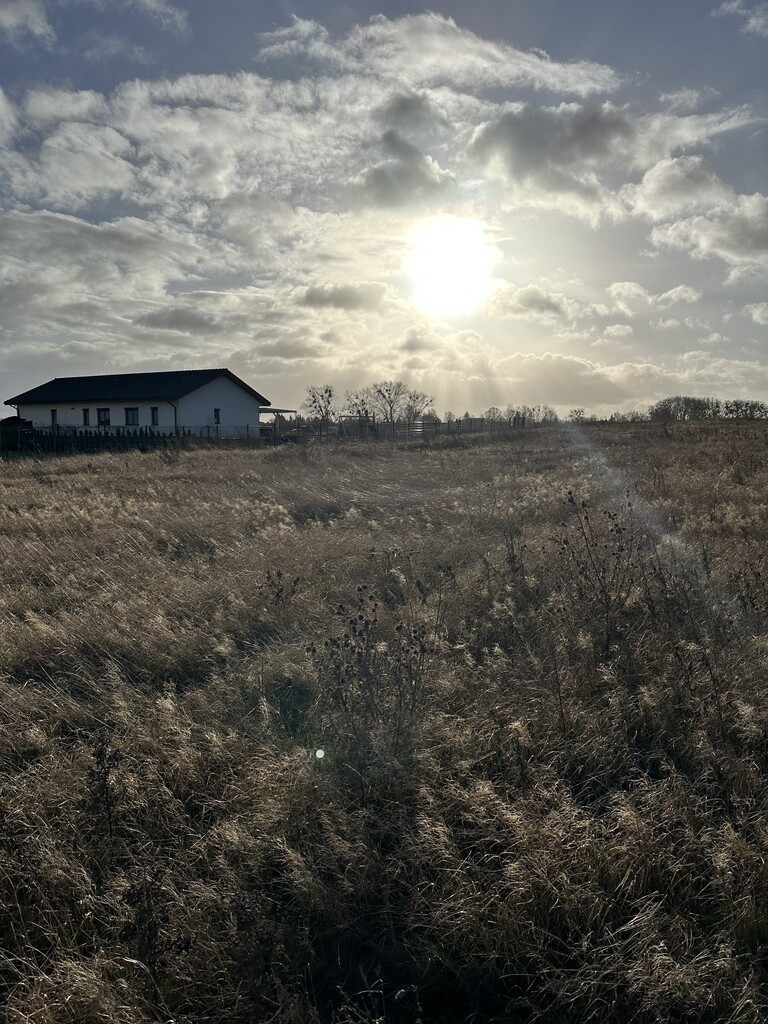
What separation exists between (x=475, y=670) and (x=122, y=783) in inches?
91.5

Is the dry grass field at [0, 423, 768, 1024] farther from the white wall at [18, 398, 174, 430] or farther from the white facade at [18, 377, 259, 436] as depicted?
the white wall at [18, 398, 174, 430]

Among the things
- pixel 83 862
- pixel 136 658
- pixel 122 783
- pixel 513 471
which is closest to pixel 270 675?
pixel 136 658

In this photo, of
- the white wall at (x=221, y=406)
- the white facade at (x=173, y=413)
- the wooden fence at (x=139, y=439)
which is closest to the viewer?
the wooden fence at (x=139, y=439)

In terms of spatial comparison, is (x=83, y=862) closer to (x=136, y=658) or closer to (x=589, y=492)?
(x=136, y=658)

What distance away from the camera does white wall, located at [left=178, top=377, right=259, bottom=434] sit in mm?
44031

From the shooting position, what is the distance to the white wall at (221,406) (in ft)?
144

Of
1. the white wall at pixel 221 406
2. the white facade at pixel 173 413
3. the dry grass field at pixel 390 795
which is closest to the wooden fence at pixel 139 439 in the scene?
the white facade at pixel 173 413

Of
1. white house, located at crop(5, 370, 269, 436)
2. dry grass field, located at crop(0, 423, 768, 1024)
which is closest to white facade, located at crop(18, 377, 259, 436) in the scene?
white house, located at crop(5, 370, 269, 436)

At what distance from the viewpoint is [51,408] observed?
49.1 metres

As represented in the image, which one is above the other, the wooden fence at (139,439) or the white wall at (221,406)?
the white wall at (221,406)

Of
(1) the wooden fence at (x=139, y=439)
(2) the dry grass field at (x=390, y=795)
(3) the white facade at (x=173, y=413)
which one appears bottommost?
(2) the dry grass field at (x=390, y=795)

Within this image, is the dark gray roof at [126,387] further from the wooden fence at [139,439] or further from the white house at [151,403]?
the wooden fence at [139,439]

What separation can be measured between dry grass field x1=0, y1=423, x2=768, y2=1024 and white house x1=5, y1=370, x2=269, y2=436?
38.2 metres

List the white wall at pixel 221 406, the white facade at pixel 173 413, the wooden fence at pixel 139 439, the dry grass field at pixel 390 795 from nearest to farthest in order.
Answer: the dry grass field at pixel 390 795 → the wooden fence at pixel 139 439 → the white facade at pixel 173 413 → the white wall at pixel 221 406
